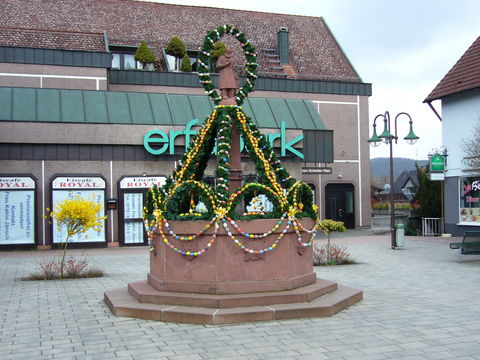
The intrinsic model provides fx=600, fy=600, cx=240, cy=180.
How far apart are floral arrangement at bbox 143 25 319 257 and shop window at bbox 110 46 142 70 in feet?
74.1

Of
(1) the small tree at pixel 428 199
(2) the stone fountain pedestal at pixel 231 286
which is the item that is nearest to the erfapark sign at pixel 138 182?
(1) the small tree at pixel 428 199

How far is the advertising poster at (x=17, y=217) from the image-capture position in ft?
75.5

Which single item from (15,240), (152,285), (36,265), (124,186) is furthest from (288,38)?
(152,285)

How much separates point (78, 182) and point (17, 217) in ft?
8.73

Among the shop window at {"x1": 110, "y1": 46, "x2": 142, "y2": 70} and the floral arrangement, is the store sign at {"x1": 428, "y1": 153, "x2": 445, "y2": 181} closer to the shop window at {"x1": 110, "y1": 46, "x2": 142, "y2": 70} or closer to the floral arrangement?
the shop window at {"x1": 110, "y1": 46, "x2": 142, "y2": 70}

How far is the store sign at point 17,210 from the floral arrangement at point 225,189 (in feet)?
43.1

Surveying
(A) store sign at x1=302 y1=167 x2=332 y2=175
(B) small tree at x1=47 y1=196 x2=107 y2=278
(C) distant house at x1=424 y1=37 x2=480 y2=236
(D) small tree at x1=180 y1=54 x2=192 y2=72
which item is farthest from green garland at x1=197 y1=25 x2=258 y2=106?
(D) small tree at x1=180 y1=54 x2=192 y2=72

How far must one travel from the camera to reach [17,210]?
2314 cm

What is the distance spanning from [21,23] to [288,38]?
1642cm

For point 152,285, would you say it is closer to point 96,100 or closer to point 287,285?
point 287,285

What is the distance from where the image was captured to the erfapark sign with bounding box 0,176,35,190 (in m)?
23.0

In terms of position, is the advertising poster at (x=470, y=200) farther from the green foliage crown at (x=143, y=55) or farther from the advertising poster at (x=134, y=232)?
the green foliage crown at (x=143, y=55)

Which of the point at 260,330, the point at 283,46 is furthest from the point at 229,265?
the point at 283,46

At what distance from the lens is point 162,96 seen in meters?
27.4
